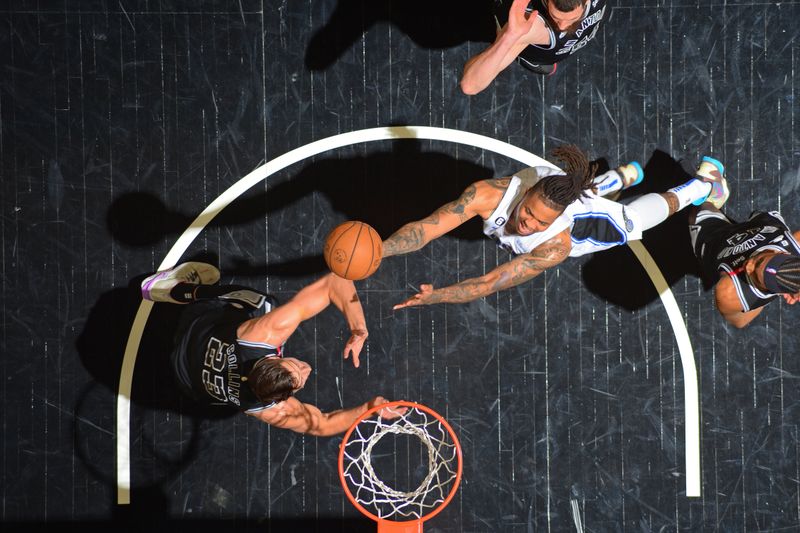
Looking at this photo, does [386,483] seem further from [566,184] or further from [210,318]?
[566,184]

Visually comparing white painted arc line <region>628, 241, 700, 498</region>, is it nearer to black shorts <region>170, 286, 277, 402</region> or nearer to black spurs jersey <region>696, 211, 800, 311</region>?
black spurs jersey <region>696, 211, 800, 311</region>

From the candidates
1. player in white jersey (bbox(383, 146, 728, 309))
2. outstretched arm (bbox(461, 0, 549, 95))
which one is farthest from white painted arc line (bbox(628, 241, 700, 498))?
outstretched arm (bbox(461, 0, 549, 95))

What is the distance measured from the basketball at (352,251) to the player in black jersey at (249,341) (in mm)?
683

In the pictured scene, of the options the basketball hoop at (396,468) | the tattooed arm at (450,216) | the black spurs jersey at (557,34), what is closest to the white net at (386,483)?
the basketball hoop at (396,468)

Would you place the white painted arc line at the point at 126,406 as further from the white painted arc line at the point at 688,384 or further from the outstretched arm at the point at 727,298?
the outstretched arm at the point at 727,298

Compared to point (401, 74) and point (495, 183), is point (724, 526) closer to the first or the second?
point (495, 183)

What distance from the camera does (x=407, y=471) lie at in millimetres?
6129

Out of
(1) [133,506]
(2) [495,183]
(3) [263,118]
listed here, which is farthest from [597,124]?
(1) [133,506]

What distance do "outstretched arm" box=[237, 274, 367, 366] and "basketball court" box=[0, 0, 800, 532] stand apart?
2.90 feet

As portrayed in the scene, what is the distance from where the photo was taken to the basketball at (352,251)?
15.1 feet

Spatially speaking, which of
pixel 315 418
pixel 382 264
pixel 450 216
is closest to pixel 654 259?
pixel 450 216

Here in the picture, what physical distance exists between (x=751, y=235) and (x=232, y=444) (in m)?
4.81

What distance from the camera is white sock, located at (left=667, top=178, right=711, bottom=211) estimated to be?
233 inches

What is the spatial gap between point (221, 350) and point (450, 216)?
80.3 inches
